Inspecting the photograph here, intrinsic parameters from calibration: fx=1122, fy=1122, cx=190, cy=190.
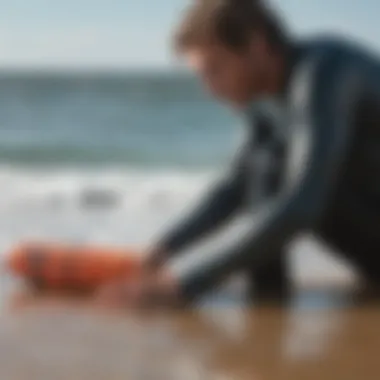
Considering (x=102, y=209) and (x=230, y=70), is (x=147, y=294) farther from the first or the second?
(x=102, y=209)

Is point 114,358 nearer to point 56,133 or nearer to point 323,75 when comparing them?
point 323,75

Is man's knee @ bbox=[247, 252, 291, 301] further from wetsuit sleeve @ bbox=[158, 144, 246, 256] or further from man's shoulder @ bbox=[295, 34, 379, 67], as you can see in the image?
man's shoulder @ bbox=[295, 34, 379, 67]

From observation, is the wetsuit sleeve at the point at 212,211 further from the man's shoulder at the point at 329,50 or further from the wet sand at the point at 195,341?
the man's shoulder at the point at 329,50

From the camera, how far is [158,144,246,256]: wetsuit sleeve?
3121mm

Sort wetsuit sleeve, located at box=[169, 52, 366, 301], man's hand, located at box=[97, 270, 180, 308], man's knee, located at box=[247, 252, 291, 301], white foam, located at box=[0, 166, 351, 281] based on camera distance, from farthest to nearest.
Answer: white foam, located at box=[0, 166, 351, 281] → man's knee, located at box=[247, 252, 291, 301] → man's hand, located at box=[97, 270, 180, 308] → wetsuit sleeve, located at box=[169, 52, 366, 301]

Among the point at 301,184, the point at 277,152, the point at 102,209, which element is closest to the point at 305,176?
the point at 301,184

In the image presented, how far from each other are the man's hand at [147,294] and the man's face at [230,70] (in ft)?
1.63

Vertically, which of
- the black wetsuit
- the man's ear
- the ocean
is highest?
the man's ear

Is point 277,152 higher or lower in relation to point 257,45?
lower

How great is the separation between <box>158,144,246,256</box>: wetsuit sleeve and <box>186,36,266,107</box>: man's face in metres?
0.28

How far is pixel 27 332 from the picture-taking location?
2738mm

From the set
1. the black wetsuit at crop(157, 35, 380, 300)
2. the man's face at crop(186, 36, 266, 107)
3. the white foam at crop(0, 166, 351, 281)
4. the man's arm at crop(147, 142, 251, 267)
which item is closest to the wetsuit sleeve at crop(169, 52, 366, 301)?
the black wetsuit at crop(157, 35, 380, 300)

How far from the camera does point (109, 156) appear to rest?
10.5 m

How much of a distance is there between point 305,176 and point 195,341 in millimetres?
479
